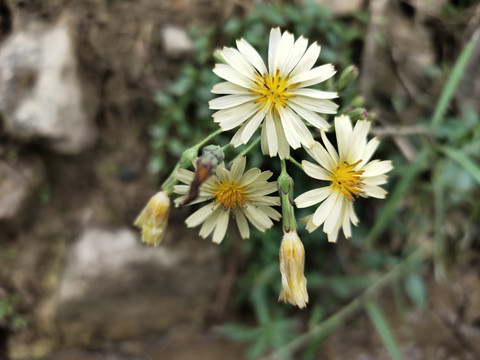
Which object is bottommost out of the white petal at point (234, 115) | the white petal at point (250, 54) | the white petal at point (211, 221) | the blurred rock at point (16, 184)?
the white petal at point (211, 221)

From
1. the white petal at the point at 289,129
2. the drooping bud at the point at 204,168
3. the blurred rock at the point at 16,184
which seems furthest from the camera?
the blurred rock at the point at 16,184

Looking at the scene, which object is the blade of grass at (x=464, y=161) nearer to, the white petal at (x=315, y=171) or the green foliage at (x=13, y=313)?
the white petal at (x=315, y=171)

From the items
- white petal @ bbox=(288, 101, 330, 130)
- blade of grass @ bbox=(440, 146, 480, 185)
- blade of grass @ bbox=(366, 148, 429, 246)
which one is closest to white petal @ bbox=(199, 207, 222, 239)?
white petal @ bbox=(288, 101, 330, 130)

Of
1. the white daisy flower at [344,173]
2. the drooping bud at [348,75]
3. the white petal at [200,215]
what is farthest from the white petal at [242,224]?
the drooping bud at [348,75]

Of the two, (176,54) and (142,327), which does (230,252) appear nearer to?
Answer: (142,327)

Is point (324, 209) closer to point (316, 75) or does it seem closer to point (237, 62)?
point (316, 75)

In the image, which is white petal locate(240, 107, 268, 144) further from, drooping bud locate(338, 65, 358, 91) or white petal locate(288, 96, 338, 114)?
drooping bud locate(338, 65, 358, 91)
